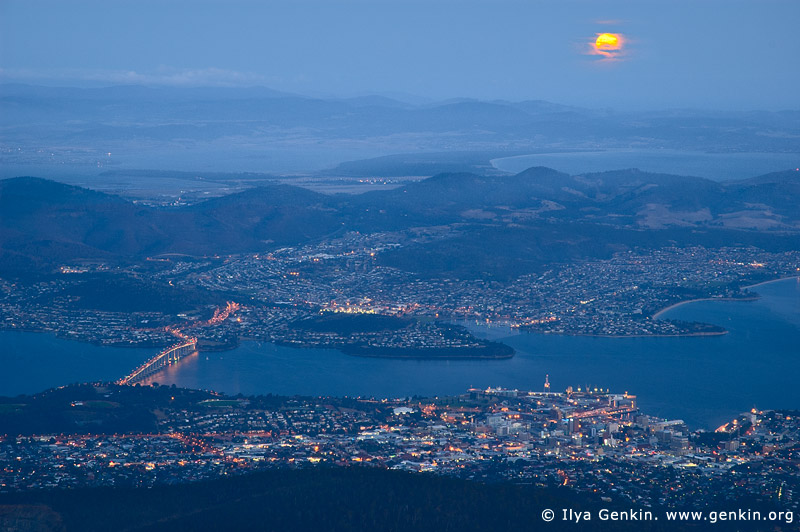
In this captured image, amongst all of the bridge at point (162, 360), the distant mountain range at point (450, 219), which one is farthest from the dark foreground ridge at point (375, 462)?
the distant mountain range at point (450, 219)

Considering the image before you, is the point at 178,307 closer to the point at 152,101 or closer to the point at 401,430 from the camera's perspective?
the point at 401,430

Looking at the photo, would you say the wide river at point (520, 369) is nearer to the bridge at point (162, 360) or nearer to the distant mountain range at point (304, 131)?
the bridge at point (162, 360)

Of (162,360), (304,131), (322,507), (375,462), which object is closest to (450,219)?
(162,360)

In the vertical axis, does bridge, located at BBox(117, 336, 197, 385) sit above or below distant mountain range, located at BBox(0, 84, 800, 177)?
below

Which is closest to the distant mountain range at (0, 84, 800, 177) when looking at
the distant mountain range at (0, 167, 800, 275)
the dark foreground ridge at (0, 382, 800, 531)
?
the distant mountain range at (0, 167, 800, 275)

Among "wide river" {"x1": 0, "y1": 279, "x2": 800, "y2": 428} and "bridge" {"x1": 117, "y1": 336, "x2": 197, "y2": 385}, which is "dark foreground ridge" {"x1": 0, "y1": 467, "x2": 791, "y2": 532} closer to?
"wide river" {"x1": 0, "y1": 279, "x2": 800, "y2": 428}

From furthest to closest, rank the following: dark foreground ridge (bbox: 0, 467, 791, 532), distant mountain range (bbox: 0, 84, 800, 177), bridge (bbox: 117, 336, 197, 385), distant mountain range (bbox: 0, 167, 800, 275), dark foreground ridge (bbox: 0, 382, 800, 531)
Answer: distant mountain range (bbox: 0, 84, 800, 177)
distant mountain range (bbox: 0, 167, 800, 275)
bridge (bbox: 117, 336, 197, 385)
dark foreground ridge (bbox: 0, 382, 800, 531)
dark foreground ridge (bbox: 0, 467, 791, 532)

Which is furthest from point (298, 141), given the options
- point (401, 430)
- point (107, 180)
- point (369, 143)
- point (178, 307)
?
point (401, 430)
